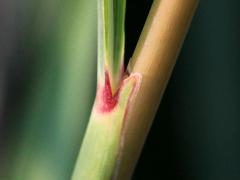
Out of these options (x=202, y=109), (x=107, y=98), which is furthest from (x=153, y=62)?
(x=202, y=109)

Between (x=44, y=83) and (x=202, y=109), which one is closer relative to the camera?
(x=44, y=83)

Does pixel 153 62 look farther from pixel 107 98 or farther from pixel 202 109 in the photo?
pixel 202 109

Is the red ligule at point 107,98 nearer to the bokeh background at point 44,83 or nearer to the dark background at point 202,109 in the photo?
the bokeh background at point 44,83

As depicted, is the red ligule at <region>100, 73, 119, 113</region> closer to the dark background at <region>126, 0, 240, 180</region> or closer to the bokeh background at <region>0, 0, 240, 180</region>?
the bokeh background at <region>0, 0, 240, 180</region>

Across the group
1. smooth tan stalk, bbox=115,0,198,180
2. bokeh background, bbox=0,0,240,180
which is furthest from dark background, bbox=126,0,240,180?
smooth tan stalk, bbox=115,0,198,180

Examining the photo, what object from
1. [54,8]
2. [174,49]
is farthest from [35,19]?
[174,49]
